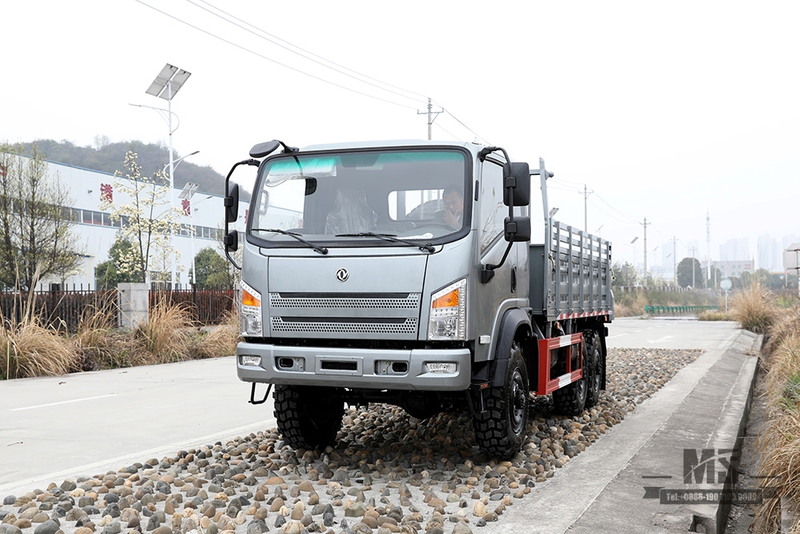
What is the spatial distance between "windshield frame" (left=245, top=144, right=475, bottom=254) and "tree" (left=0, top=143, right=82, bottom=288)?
28262 millimetres

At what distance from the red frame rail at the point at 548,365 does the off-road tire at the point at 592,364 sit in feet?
1.62

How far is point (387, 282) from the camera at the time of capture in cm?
559

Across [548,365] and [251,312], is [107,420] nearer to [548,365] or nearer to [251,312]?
[251,312]

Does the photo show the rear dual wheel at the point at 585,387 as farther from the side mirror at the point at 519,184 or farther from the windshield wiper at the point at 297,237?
A: the windshield wiper at the point at 297,237

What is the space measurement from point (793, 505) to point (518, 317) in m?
2.45

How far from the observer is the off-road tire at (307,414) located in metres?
6.47

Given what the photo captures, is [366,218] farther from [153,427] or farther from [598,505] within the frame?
[153,427]

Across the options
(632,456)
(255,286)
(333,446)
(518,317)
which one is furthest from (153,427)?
(632,456)

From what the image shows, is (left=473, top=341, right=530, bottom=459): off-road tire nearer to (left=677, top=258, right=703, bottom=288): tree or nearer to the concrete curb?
the concrete curb

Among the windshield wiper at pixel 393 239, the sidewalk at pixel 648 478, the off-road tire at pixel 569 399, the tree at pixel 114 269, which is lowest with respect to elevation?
the sidewalk at pixel 648 478

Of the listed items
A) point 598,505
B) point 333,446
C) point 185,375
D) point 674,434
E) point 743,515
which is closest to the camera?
point 598,505

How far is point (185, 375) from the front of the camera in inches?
523

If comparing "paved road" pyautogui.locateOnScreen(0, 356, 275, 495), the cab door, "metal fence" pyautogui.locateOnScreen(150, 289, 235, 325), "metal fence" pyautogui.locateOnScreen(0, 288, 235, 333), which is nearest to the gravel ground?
"paved road" pyautogui.locateOnScreen(0, 356, 275, 495)

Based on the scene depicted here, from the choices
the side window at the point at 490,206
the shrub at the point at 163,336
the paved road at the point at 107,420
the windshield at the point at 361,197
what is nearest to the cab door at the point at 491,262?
the side window at the point at 490,206
